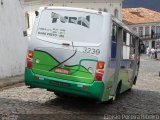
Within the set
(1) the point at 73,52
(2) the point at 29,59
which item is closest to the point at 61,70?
(1) the point at 73,52

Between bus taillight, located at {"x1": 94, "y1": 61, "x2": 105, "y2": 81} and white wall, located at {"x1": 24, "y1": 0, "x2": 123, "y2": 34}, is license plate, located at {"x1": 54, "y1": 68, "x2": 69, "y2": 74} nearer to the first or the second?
bus taillight, located at {"x1": 94, "y1": 61, "x2": 105, "y2": 81}

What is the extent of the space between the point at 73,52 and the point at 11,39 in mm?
11846

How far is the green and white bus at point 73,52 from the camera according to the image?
1219 centimetres

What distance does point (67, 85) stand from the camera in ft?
40.7

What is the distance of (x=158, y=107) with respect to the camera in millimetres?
15406

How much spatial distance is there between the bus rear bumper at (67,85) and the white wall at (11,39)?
9784 millimetres

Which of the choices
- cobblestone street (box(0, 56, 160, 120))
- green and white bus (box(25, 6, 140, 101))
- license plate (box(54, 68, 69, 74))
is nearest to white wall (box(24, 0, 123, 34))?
cobblestone street (box(0, 56, 160, 120))

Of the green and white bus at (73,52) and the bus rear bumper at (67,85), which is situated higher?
the green and white bus at (73,52)

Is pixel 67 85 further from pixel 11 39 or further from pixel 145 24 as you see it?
pixel 145 24

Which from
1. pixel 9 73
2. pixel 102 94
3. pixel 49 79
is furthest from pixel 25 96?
pixel 9 73

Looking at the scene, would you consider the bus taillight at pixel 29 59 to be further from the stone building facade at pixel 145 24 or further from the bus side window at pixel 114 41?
the stone building facade at pixel 145 24

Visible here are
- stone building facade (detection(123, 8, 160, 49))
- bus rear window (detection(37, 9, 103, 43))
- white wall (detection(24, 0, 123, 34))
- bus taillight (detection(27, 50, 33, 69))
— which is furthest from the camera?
stone building facade (detection(123, 8, 160, 49))

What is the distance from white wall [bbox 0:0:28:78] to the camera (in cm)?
2284

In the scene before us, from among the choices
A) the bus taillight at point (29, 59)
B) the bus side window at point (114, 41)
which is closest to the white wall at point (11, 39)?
the bus taillight at point (29, 59)
